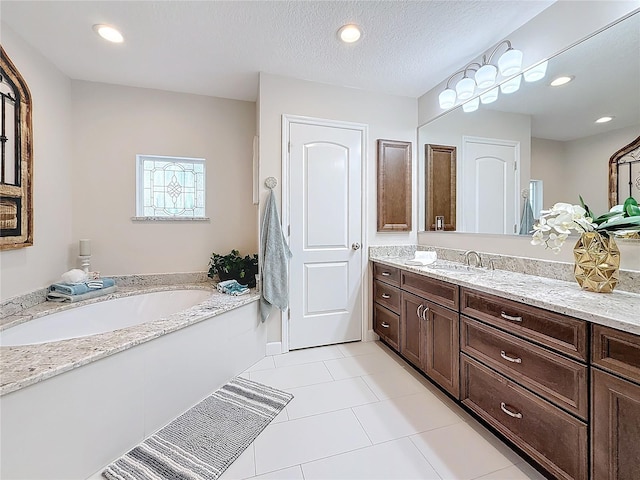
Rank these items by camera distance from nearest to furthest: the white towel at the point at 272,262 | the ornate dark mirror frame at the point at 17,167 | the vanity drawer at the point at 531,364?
the vanity drawer at the point at 531,364 → the ornate dark mirror frame at the point at 17,167 → the white towel at the point at 272,262

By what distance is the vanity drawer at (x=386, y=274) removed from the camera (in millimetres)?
2418

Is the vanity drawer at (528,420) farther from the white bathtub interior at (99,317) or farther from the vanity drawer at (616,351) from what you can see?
the white bathtub interior at (99,317)

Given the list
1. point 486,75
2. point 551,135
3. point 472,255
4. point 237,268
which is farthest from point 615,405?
point 237,268

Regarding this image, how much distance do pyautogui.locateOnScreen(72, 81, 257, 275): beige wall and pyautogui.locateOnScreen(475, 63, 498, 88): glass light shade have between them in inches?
87.7

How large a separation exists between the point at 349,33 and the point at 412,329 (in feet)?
7.34

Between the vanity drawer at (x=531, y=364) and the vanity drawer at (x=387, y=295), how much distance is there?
77cm

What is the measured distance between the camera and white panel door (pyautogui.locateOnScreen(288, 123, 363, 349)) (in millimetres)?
2586

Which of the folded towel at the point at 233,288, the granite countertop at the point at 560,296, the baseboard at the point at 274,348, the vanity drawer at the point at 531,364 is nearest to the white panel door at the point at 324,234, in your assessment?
the baseboard at the point at 274,348

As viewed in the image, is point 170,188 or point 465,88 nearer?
point 465,88

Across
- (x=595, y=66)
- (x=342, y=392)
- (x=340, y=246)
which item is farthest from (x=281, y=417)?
(x=595, y=66)

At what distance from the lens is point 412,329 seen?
2.20 metres

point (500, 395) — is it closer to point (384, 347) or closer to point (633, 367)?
point (633, 367)

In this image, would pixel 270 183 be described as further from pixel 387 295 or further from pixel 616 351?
pixel 616 351

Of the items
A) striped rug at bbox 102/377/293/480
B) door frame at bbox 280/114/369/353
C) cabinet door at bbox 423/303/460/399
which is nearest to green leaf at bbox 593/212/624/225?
cabinet door at bbox 423/303/460/399
